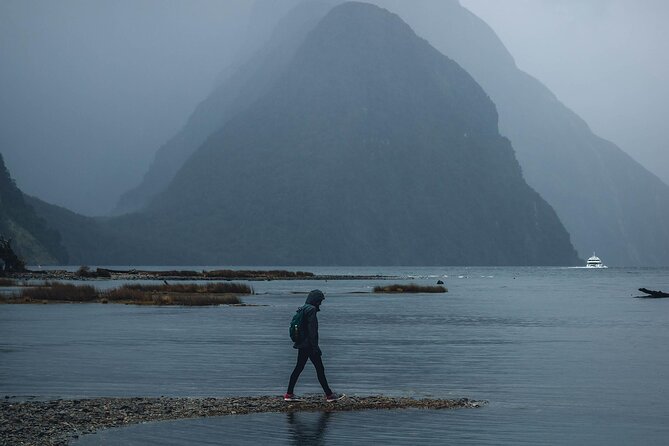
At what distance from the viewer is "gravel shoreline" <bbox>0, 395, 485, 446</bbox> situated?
2159 cm

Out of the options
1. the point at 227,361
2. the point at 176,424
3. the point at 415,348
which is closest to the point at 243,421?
the point at 176,424

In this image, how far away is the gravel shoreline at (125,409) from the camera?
21.6 meters

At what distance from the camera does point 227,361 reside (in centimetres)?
3888

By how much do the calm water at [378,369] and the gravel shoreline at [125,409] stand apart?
739 millimetres

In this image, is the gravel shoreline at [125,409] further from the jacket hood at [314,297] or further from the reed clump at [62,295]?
the reed clump at [62,295]

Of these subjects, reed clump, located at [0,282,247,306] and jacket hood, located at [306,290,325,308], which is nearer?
jacket hood, located at [306,290,325,308]

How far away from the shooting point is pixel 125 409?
24797mm

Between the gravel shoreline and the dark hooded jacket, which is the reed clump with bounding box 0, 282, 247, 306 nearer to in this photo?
the gravel shoreline

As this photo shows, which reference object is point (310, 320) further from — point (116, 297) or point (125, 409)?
point (116, 297)

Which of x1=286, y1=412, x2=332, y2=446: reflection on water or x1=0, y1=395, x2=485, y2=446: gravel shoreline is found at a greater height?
x1=0, y1=395, x2=485, y2=446: gravel shoreline

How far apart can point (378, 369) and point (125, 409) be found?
13.1m

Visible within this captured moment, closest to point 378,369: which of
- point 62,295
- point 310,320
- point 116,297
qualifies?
point 310,320

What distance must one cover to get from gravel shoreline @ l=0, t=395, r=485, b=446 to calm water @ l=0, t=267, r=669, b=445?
→ 74 cm

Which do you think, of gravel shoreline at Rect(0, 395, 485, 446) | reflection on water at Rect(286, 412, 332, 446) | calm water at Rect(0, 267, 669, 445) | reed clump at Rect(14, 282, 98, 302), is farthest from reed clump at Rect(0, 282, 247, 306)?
reflection on water at Rect(286, 412, 332, 446)
